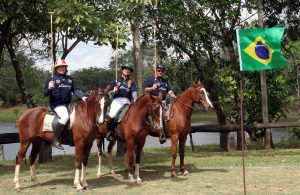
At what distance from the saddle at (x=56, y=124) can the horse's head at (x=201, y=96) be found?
3003mm

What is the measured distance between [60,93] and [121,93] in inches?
64.4

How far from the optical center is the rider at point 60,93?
9.99 meters

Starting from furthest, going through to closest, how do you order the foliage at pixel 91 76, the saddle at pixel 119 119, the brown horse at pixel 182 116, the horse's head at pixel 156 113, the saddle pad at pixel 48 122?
the foliage at pixel 91 76, the brown horse at pixel 182 116, the saddle at pixel 119 119, the horse's head at pixel 156 113, the saddle pad at pixel 48 122

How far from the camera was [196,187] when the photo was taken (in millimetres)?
9672

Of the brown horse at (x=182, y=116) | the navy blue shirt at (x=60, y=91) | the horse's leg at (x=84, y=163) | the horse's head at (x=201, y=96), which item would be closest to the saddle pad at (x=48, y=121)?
the navy blue shirt at (x=60, y=91)

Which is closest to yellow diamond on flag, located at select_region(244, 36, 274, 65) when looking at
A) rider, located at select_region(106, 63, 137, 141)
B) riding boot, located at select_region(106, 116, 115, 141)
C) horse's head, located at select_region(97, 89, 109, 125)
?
rider, located at select_region(106, 63, 137, 141)

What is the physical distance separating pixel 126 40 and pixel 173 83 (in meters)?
9.49

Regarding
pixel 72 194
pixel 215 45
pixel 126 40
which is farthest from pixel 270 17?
pixel 72 194

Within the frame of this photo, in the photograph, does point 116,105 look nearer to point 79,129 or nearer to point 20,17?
point 79,129

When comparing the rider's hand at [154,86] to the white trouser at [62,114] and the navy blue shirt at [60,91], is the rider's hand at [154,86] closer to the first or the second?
the navy blue shirt at [60,91]

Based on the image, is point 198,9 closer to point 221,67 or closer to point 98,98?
point 221,67

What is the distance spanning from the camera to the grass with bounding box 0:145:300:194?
9.51 meters

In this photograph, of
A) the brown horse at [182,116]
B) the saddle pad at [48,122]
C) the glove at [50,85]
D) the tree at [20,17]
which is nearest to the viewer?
the glove at [50,85]

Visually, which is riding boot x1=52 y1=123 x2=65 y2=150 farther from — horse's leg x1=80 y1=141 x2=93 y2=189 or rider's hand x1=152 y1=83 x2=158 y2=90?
rider's hand x1=152 y1=83 x2=158 y2=90
